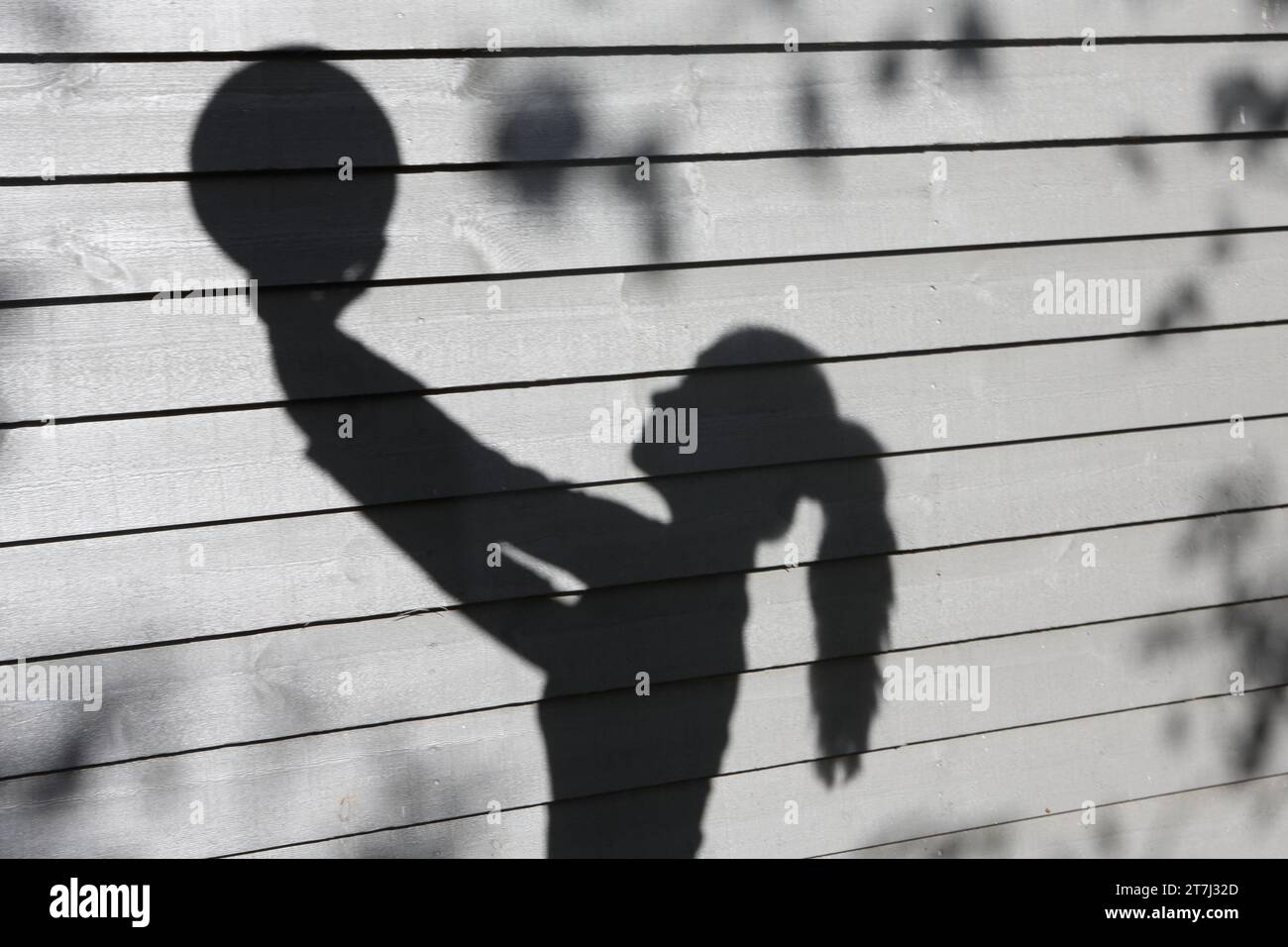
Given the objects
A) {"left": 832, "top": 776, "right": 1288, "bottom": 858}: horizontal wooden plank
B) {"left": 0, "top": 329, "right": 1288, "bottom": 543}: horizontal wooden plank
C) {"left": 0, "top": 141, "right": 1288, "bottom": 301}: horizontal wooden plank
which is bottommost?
{"left": 832, "top": 776, "right": 1288, "bottom": 858}: horizontal wooden plank

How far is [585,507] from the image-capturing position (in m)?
2.33

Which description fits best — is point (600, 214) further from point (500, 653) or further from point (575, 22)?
point (500, 653)

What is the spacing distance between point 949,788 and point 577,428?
1.36 m

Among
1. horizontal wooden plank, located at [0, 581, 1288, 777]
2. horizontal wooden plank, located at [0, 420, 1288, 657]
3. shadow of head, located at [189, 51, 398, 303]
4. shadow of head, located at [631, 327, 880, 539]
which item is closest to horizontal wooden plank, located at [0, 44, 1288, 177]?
shadow of head, located at [189, 51, 398, 303]

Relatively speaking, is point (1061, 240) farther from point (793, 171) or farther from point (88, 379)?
point (88, 379)

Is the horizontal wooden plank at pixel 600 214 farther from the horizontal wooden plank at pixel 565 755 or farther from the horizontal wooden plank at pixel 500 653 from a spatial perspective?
the horizontal wooden plank at pixel 565 755

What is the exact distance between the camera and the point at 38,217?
199 cm

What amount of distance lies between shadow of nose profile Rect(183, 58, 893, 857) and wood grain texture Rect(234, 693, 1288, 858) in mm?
75

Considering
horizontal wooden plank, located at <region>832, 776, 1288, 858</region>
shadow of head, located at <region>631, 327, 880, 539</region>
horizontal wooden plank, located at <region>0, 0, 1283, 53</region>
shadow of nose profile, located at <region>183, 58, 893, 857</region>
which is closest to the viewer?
horizontal wooden plank, located at <region>0, 0, 1283, 53</region>

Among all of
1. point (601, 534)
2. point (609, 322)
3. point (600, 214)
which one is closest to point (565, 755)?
A: point (601, 534)

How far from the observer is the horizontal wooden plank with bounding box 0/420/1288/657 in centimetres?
209

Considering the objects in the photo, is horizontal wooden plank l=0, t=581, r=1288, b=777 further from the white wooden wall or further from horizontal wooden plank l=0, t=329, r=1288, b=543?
horizontal wooden plank l=0, t=329, r=1288, b=543
